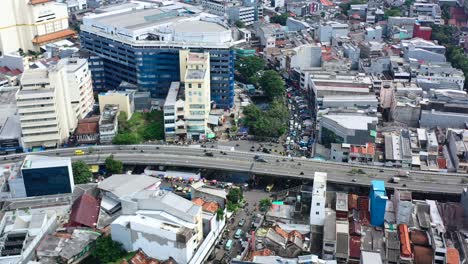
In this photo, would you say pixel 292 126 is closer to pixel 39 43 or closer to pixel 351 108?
pixel 351 108

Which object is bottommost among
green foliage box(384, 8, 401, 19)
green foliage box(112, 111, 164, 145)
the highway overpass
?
the highway overpass

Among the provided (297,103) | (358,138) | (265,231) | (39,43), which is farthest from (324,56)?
(39,43)

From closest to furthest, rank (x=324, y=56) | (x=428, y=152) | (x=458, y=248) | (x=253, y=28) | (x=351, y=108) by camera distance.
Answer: (x=458, y=248) < (x=428, y=152) < (x=351, y=108) < (x=324, y=56) < (x=253, y=28)

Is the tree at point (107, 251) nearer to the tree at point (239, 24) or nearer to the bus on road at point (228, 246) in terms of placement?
the bus on road at point (228, 246)

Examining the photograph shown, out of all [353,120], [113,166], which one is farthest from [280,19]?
[113,166]

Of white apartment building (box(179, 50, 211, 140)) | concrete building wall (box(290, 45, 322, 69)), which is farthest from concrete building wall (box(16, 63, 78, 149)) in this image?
concrete building wall (box(290, 45, 322, 69))

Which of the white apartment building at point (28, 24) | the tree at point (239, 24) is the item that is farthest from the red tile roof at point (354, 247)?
the white apartment building at point (28, 24)

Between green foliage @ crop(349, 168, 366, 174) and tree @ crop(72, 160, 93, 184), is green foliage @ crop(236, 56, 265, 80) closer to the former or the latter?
green foliage @ crop(349, 168, 366, 174)
